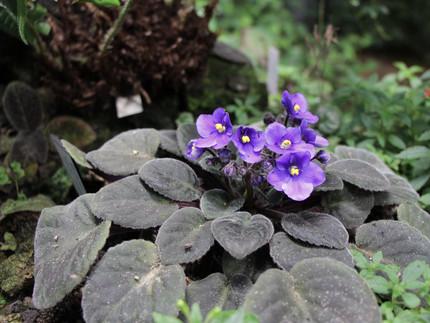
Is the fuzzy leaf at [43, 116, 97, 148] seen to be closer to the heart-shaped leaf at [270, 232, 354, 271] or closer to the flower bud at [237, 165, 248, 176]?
the flower bud at [237, 165, 248, 176]

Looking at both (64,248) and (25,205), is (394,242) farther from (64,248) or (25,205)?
(25,205)

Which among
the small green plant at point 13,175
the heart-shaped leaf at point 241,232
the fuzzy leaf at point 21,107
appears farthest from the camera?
the fuzzy leaf at point 21,107

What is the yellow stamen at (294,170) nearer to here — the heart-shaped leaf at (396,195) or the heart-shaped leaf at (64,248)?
the heart-shaped leaf at (396,195)

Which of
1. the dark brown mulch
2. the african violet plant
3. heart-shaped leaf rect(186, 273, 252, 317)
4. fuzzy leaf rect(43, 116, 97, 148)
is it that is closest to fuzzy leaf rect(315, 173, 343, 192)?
the african violet plant

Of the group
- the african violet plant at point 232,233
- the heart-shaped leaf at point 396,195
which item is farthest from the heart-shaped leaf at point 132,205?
the heart-shaped leaf at point 396,195

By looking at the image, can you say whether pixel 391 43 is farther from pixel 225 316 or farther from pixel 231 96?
pixel 225 316

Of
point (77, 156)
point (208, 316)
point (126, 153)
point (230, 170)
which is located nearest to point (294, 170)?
point (230, 170)

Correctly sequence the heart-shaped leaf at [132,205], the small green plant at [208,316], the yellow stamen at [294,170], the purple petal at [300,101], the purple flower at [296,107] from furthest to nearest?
the purple petal at [300,101]
the purple flower at [296,107]
the heart-shaped leaf at [132,205]
the yellow stamen at [294,170]
the small green plant at [208,316]

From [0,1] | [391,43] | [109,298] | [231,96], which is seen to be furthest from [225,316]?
[391,43]
